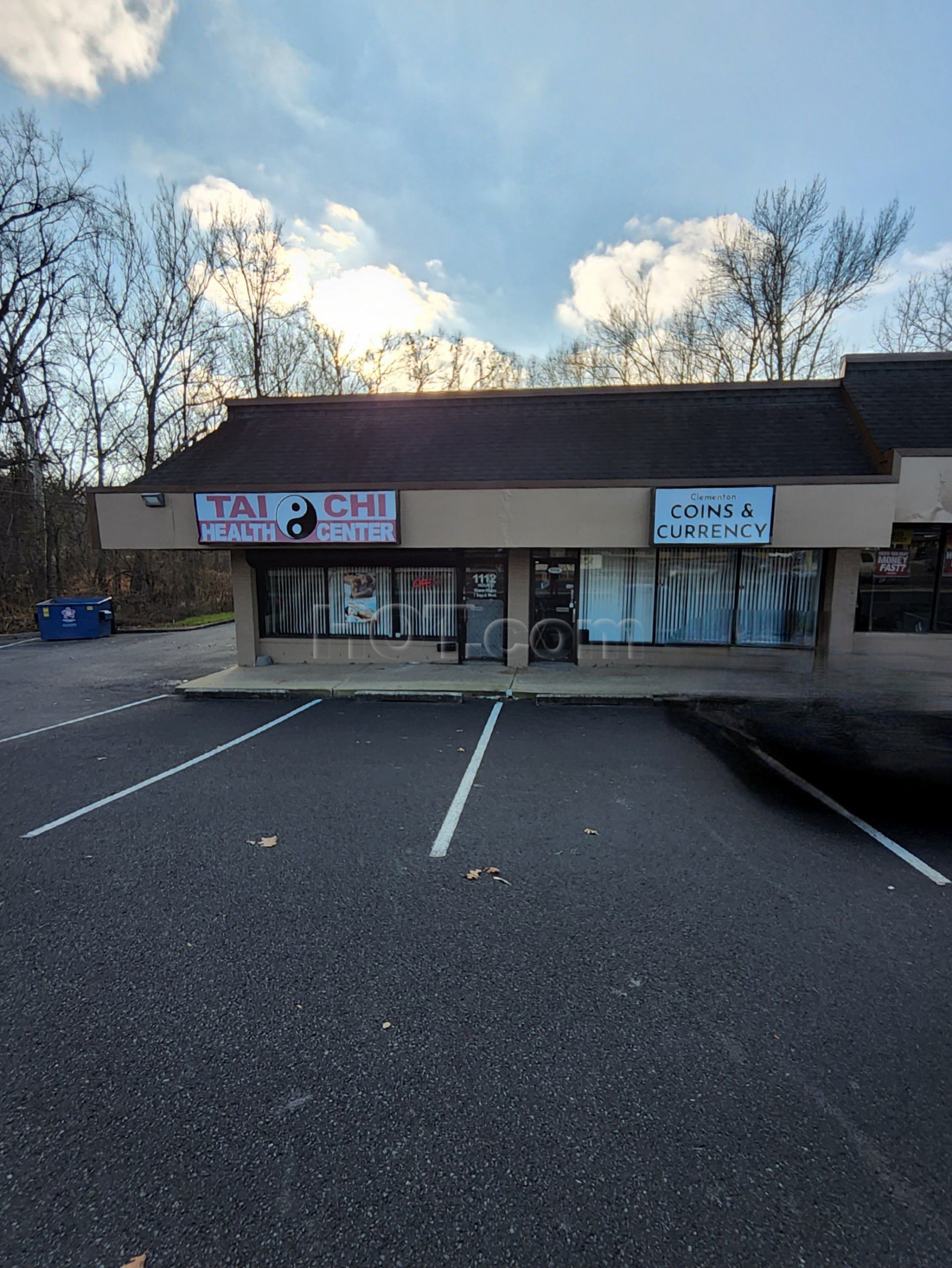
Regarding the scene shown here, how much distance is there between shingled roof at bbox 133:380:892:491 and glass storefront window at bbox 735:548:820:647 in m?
1.75

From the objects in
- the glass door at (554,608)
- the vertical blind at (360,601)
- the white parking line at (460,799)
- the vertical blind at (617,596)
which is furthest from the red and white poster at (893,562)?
the vertical blind at (360,601)

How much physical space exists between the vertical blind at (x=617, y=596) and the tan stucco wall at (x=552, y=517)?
1.51 m

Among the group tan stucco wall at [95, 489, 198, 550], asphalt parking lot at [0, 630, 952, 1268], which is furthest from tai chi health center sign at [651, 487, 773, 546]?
tan stucco wall at [95, 489, 198, 550]

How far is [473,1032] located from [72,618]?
2131 cm

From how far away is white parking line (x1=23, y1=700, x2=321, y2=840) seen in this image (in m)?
5.41

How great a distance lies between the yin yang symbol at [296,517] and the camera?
11.1m

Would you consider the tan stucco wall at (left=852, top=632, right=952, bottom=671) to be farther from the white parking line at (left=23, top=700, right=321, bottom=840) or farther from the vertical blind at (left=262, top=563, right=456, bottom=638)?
the white parking line at (left=23, top=700, right=321, bottom=840)

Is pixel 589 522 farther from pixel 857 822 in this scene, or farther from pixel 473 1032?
pixel 473 1032

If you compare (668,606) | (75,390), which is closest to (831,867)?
(668,606)

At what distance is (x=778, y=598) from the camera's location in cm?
1194

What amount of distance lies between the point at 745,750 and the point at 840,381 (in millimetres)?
9357

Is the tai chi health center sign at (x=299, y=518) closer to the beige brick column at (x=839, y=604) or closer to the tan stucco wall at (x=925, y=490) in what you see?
the beige brick column at (x=839, y=604)

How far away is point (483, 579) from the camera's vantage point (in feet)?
41.0

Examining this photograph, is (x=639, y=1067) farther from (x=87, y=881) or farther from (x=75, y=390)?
(x=75, y=390)
